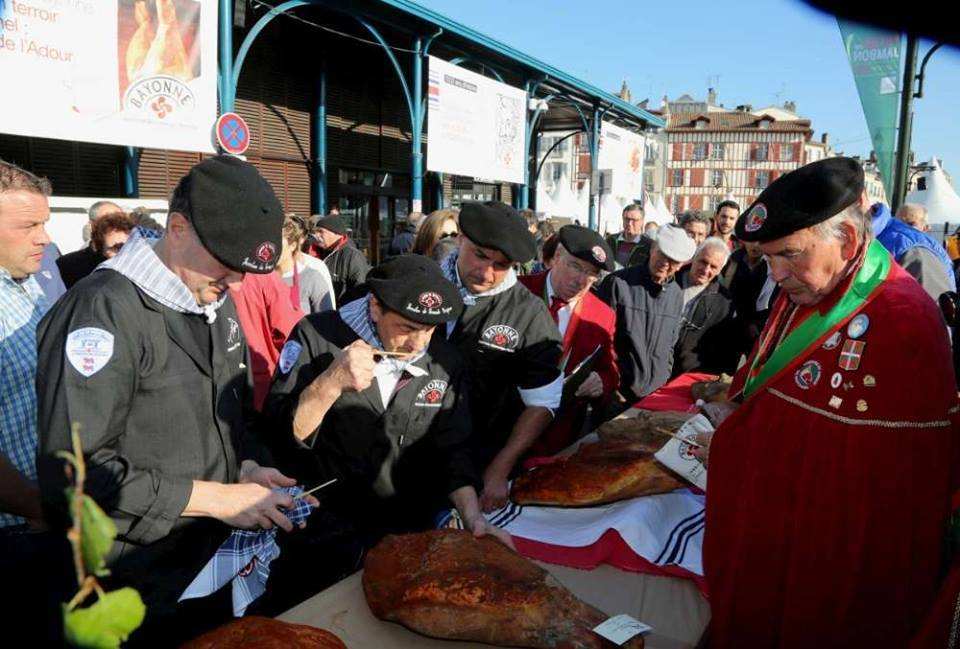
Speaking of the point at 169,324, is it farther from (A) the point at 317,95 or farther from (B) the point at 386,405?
(A) the point at 317,95

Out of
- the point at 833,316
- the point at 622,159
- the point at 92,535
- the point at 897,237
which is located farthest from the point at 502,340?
the point at 622,159

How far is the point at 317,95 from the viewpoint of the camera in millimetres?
11648

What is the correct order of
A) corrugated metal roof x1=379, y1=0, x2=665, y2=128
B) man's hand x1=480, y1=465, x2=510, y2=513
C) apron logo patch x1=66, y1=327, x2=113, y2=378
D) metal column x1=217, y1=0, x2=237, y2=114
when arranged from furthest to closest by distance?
1. corrugated metal roof x1=379, y1=0, x2=665, y2=128
2. metal column x1=217, y1=0, x2=237, y2=114
3. man's hand x1=480, y1=465, x2=510, y2=513
4. apron logo patch x1=66, y1=327, x2=113, y2=378

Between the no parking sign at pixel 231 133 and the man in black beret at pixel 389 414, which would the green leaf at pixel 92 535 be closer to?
the man in black beret at pixel 389 414

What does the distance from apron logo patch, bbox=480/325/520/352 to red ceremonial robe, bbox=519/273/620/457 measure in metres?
0.63

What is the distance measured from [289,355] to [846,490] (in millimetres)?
1623

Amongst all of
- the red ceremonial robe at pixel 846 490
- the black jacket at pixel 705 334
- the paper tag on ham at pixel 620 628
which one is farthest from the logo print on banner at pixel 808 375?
the black jacket at pixel 705 334

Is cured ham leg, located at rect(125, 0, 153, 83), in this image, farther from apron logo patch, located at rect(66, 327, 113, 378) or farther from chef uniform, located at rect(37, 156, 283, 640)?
apron logo patch, located at rect(66, 327, 113, 378)

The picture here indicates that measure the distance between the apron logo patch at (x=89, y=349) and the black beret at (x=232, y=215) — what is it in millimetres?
289

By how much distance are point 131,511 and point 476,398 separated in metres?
1.40

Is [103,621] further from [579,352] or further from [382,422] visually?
[579,352]

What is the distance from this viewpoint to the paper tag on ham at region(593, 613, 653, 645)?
4.81ft

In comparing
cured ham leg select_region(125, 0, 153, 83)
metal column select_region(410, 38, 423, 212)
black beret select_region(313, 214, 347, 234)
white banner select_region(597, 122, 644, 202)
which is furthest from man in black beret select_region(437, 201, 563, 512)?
white banner select_region(597, 122, 644, 202)

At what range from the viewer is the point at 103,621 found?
505 mm
